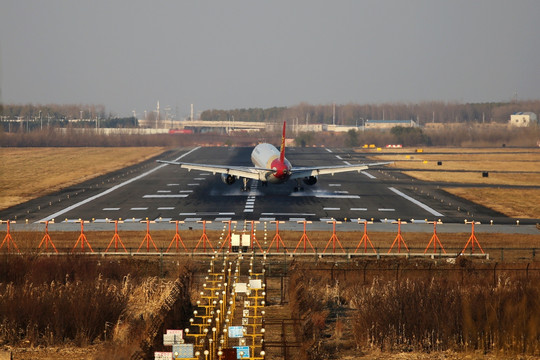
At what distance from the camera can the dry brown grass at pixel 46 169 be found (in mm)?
91000

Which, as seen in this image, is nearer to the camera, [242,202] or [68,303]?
[68,303]

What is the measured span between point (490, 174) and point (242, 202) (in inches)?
2084

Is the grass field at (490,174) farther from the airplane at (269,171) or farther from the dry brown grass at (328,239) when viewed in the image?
the dry brown grass at (328,239)

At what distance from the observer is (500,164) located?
14288 cm

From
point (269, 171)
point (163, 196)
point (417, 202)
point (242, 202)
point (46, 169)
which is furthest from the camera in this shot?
point (46, 169)

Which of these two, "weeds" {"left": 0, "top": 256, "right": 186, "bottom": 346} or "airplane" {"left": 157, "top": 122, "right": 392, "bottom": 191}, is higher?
"airplane" {"left": 157, "top": 122, "right": 392, "bottom": 191}

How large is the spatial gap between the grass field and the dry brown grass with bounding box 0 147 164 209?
47.0 meters

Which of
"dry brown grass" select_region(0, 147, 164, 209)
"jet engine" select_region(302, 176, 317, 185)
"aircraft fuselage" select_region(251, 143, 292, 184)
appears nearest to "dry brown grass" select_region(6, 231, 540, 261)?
"aircraft fuselage" select_region(251, 143, 292, 184)

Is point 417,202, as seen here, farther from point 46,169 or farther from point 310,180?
point 46,169

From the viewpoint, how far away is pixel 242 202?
7906 centimetres

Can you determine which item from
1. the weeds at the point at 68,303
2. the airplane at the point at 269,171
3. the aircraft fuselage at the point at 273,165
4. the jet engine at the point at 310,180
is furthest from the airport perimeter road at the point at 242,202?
the weeds at the point at 68,303

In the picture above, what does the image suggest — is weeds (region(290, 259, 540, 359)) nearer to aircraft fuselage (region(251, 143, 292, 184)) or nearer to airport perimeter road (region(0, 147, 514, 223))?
airport perimeter road (region(0, 147, 514, 223))

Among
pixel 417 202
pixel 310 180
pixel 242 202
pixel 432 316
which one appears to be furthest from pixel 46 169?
pixel 432 316

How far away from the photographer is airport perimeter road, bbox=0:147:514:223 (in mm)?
69500
